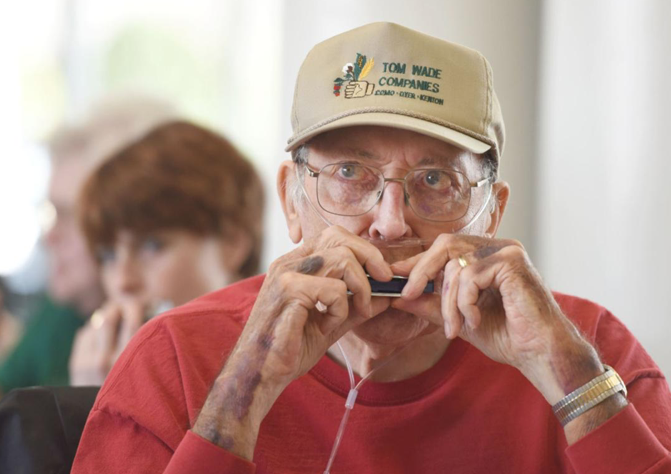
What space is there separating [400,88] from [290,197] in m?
0.35

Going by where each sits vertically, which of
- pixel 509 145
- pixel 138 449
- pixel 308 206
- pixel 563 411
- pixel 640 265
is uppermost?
pixel 509 145

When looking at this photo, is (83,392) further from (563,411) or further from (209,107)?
(209,107)

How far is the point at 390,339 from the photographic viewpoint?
62.4 inches

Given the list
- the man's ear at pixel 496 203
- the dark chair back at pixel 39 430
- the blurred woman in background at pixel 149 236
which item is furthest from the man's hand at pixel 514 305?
the blurred woman in background at pixel 149 236

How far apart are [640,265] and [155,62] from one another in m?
1.77

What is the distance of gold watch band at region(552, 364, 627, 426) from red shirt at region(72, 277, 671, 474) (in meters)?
0.16

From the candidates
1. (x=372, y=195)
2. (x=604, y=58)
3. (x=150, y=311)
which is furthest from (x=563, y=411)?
(x=150, y=311)

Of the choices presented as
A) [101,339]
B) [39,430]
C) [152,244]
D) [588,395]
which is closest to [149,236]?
[152,244]

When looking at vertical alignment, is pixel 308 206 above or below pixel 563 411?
above

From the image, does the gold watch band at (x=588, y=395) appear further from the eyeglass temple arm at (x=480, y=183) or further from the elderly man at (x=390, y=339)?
the eyeglass temple arm at (x=480, y=183)

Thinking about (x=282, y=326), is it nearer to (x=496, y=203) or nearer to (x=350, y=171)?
(x=350, y=171)

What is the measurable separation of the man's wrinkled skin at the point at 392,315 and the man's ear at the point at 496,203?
0.92 feet

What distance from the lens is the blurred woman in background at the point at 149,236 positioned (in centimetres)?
287

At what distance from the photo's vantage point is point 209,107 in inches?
118
